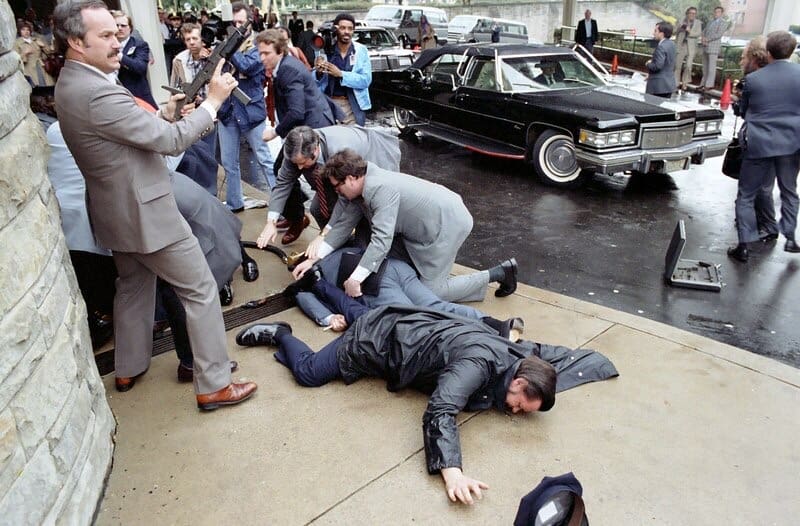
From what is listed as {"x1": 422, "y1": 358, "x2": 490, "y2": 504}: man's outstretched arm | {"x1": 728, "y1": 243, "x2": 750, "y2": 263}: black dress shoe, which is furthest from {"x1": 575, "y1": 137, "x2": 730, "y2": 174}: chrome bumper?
{"x1": 422, "y1": 358, "x2": 490, "y2": 504}: man's outstretched arm

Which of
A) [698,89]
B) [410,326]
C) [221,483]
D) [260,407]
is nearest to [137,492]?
[221,483]

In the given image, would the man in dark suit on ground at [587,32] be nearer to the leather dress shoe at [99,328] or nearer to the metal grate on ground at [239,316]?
the metal grate on ground at [239,316]

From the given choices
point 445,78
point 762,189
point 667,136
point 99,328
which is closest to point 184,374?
point 99,328

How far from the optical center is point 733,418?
3121mm

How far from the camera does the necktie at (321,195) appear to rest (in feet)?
15.1

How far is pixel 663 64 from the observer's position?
33.5 feet

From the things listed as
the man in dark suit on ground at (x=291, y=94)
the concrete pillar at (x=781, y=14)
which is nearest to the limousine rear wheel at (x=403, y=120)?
the man in dark suit on ground at (x=291, y=94)

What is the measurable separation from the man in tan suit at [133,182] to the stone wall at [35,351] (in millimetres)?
196

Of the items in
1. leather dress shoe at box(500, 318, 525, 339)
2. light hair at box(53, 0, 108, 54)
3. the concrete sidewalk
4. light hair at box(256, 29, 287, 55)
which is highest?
light hair at box(53, 0, 108, 54)

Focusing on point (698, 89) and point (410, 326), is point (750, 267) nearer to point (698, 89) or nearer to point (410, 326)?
point (410, 326)

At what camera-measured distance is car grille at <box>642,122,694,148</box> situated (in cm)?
706

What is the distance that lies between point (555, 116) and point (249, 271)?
444 centimetres

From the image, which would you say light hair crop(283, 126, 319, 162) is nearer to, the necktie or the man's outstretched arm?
the necktie

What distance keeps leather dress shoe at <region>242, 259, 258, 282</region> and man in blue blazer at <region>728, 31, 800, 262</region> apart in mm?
4171
